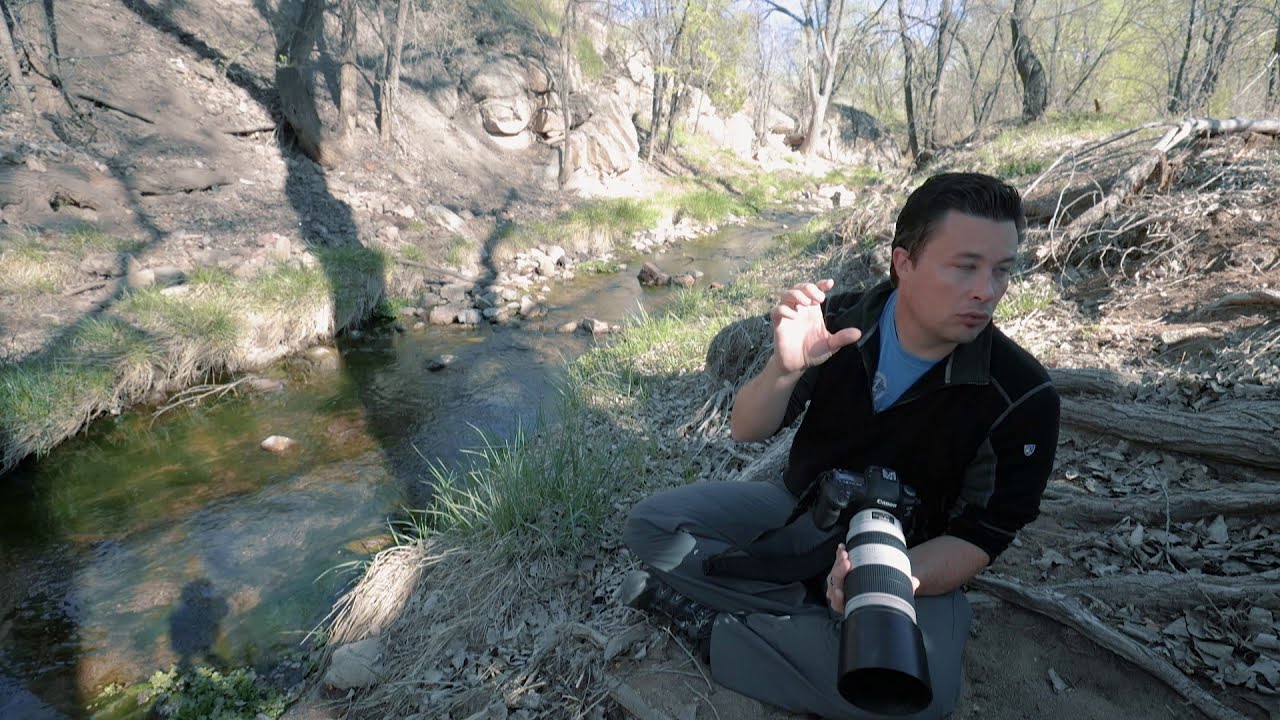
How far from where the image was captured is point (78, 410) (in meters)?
5.08

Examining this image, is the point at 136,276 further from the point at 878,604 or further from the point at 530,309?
the point at 878,604

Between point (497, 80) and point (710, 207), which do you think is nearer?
point (497, 80)

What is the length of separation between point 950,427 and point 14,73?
452 inches

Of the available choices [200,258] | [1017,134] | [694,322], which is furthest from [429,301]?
[1017,134]

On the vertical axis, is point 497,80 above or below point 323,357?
above

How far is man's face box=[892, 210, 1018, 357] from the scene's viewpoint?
1600mm

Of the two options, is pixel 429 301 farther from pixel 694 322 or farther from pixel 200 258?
pixel 694 322

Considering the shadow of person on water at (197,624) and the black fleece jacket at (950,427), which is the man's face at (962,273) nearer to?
the black fleece jacket at (950,427)

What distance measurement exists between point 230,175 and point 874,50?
888 inches

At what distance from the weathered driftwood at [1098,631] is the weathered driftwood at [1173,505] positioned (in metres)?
0.47

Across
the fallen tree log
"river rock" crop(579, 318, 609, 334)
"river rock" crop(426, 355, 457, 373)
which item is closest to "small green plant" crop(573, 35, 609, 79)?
"river rock" crop(579, 318, 609, 334)

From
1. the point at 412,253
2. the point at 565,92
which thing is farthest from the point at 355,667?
the point at 565,92

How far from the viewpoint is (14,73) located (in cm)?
809

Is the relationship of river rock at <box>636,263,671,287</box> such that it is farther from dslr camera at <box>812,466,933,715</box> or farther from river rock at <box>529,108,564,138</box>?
dslr camera at <box>812,466,933,715</box>
